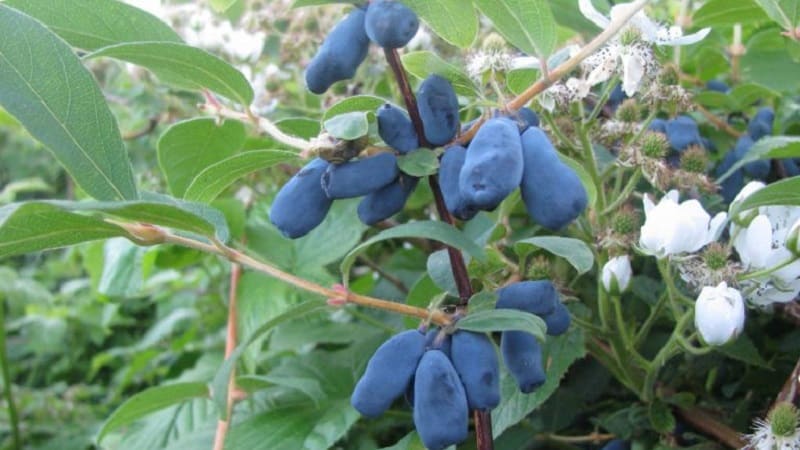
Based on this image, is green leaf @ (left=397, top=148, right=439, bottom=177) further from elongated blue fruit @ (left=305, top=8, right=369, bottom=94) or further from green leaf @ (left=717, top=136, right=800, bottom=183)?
green leaf @ (left=717, top=136, right=800, bottom=183)

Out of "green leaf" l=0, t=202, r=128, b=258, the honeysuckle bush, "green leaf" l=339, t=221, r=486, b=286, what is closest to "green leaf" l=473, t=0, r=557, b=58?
the honeysuckle bush

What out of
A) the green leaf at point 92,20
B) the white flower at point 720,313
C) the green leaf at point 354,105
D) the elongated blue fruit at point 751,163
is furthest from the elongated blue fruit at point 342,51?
the elongated blue fruit at point 751,163

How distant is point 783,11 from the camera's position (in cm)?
55

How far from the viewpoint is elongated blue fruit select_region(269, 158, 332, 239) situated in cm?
45

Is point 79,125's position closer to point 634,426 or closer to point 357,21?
point 357,21

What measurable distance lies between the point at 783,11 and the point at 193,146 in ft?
1.30

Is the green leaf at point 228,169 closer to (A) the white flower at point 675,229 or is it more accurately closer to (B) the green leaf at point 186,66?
(B) the green leaf at point 186,66

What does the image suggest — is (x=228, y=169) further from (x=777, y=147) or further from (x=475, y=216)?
(x=777, y=147)

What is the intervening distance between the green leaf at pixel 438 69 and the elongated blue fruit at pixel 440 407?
0.15 meters

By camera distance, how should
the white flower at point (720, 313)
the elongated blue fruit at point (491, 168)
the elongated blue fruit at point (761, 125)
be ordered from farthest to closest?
1. the elongated blue fruit at point (761, 125)
2. the white flower at point (720, 313)
3. the elongated blue fruit at point (491, 168)

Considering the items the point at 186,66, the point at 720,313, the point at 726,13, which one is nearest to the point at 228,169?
the point at 186,66

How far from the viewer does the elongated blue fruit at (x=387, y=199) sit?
0.46 m

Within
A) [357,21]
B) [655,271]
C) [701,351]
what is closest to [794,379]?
[701,351]

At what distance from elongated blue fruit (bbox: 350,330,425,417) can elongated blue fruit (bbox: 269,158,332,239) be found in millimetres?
74
